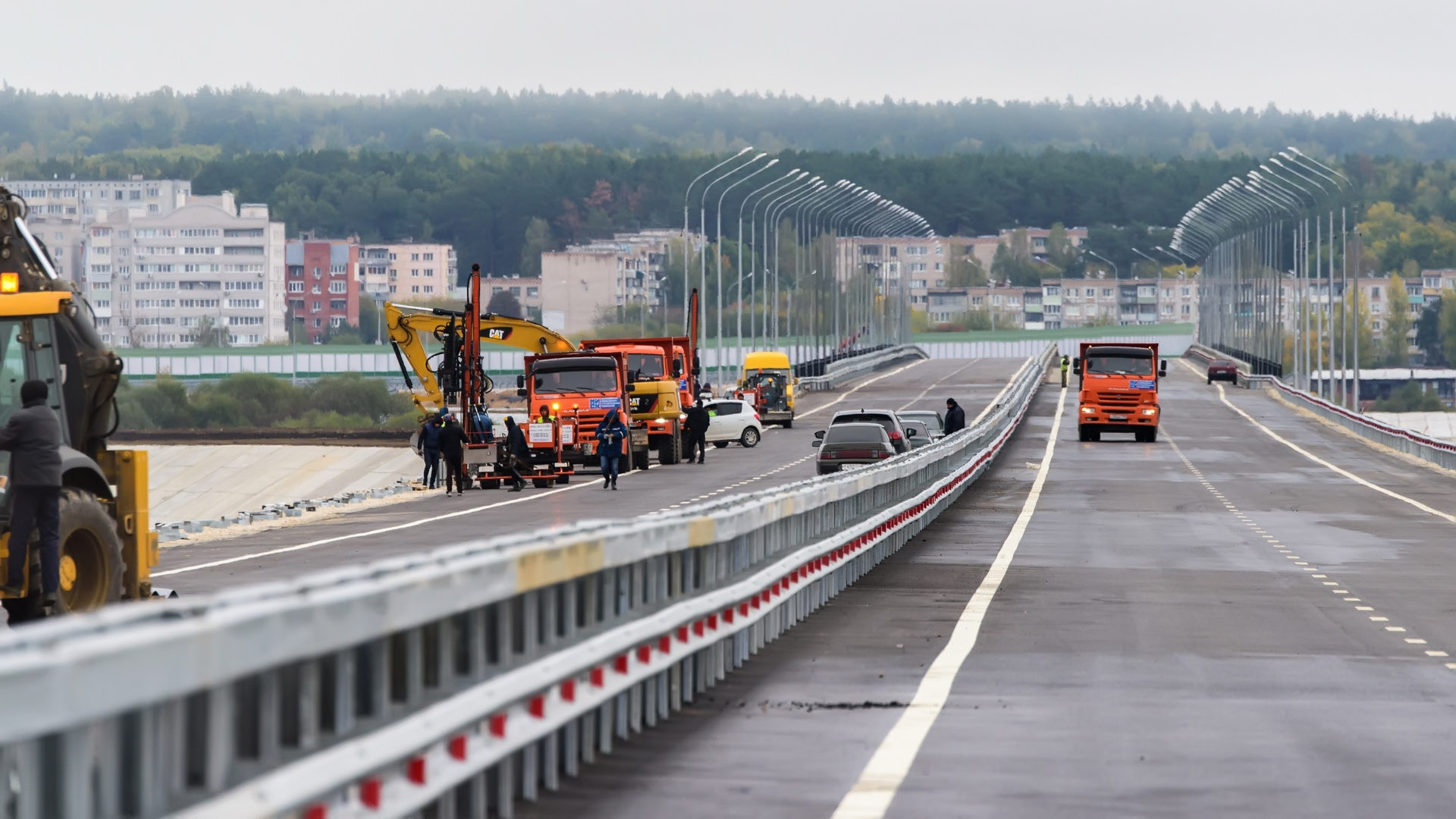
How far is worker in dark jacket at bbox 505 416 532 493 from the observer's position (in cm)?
4888

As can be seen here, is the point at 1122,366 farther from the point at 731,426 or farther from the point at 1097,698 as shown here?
the point at 1097,698

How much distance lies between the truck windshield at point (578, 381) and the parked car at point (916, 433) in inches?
283

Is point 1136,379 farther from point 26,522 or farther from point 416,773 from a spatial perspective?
point 416,773

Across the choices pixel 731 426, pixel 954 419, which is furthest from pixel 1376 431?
pixel 731 426

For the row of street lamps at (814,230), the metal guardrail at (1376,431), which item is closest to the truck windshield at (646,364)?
the metal guardrail at (1376,431)

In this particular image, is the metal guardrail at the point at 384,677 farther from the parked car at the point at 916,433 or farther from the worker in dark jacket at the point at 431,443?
the parked car at the point at 916,433

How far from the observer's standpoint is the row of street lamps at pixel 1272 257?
367 ft

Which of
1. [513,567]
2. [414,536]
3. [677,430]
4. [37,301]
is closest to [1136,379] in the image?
[677,430]

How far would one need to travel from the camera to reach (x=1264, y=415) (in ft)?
302

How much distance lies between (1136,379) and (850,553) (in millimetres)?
50790

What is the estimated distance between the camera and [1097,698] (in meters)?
13.5

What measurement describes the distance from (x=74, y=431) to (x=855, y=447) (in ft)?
105

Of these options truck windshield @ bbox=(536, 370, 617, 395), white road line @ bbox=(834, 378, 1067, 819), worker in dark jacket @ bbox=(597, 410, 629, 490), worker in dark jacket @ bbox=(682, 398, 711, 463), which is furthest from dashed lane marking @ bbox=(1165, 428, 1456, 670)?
worker in dark jacket @ bbox=(682, 398, 711, 463)

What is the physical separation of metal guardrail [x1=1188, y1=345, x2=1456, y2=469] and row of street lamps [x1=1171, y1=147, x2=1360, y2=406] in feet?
7.62
